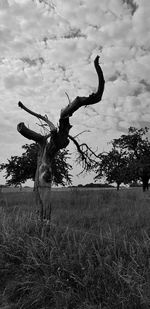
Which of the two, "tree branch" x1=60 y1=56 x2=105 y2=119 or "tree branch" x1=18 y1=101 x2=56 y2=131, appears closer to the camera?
"tree branch" x1=60 y1=56 x2=105 y2=119

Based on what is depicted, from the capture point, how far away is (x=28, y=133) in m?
7.08

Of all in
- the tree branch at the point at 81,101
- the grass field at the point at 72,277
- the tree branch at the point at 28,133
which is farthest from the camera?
the tree branch at the point at 28,133

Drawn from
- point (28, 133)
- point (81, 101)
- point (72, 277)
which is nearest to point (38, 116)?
point (28, 133)

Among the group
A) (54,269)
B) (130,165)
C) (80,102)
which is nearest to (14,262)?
(54,269)

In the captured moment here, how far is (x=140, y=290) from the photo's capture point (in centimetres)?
292

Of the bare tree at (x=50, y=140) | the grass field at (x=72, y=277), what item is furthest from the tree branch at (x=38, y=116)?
the grass field at (x=72, y=277)

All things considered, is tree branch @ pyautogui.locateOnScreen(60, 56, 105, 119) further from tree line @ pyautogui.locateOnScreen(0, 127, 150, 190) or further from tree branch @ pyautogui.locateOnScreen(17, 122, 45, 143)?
tree line @ pyautogui.locateOnScreen(0, 127, 150, 190)

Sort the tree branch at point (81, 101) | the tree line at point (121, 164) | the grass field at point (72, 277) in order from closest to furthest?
the grass field at point (72, 277), the tree branch at point (81, 101), the tree line at point (121, 164)

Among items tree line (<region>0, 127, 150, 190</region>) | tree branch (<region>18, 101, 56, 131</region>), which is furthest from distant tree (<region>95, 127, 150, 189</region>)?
tree branch (<region>18, 101, 56, 131</region>)

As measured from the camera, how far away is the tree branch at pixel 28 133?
22.9 ft

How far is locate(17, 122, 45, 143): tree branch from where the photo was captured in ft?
22.9

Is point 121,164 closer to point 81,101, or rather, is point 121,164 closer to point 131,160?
point 131,160

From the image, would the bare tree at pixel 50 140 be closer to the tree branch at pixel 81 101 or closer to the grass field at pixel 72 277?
the tree branch at pixel 81 101

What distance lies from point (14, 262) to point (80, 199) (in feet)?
37.6
